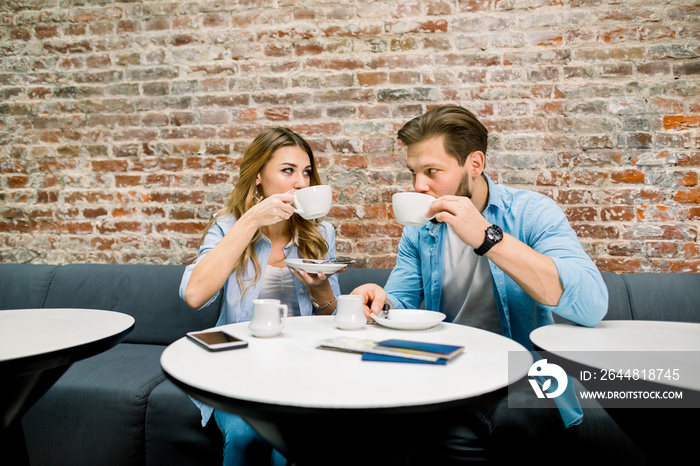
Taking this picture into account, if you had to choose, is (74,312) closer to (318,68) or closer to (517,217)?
(517,217)

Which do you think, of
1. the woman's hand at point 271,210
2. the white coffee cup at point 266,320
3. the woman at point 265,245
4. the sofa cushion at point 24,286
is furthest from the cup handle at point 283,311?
the sofa cushion at point 24,286

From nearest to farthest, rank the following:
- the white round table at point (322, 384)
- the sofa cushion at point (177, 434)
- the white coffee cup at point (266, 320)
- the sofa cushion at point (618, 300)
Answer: the white round table at point (322, 384)
the white coffee cup at point (266, 320)
the sofa cushion at point (177, 434)
the sofa cushion at point (618, 300)

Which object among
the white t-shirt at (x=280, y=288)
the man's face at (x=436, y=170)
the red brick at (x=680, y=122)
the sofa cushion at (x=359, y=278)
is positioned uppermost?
the red brick at (x=680, y=122)

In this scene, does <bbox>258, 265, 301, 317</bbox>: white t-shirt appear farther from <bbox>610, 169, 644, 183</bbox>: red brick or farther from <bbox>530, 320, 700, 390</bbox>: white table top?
<bbox>610, 169, 644, 183</bbox>: red brick

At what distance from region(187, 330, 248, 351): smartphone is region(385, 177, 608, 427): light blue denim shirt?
664mm

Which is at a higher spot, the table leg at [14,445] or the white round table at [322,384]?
the white round table at [322,384]

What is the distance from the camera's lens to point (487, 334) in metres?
1.15

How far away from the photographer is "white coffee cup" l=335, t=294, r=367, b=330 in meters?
1.20

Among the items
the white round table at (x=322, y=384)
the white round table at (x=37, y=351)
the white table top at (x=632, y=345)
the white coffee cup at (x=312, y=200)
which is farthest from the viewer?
the white coffee cup at (x=312, y=200)

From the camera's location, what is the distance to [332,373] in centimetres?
84

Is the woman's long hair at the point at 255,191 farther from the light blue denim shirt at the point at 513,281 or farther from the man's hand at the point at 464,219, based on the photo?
the man's hand at the point at 464,219

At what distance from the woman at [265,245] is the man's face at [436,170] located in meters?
0.41

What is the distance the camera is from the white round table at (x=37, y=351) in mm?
929

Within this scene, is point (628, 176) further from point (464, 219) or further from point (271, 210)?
point (271, 210)
